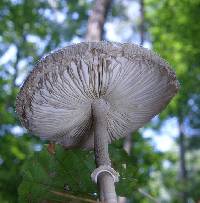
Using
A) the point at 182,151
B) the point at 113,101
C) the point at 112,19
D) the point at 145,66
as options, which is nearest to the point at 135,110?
the point at 113,101

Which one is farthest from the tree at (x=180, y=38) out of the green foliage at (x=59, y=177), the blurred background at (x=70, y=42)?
the green foliage at (x=59, y=177)

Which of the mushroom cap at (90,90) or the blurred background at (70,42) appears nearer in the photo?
the mushroom cap at (90,90)

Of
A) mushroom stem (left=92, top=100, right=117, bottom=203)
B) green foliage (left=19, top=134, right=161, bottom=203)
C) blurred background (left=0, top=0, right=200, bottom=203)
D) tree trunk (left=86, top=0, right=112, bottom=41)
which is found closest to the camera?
mushroom stem (left=92, top=100, right=117, bottom=203)

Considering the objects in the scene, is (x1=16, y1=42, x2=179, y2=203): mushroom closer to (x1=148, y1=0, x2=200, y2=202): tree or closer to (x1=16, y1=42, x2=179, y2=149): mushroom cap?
(x1=16, y1=42, x2=179, y2=149): mushroom cap

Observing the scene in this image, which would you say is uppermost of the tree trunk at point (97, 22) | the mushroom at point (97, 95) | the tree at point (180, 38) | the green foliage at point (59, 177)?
the tree at point (180, 38)

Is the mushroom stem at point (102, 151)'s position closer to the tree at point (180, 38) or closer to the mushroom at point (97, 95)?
the mushroom at point (97, 95)

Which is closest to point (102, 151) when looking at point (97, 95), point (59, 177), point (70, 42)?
point (59, 177)

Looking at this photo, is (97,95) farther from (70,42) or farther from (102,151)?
(70,42)

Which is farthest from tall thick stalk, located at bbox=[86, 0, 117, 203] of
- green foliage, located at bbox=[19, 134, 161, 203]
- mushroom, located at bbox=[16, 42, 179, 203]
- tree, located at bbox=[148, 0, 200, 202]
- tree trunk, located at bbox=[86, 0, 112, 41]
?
tree, located at bbox=[148, 0, 200, 202]
